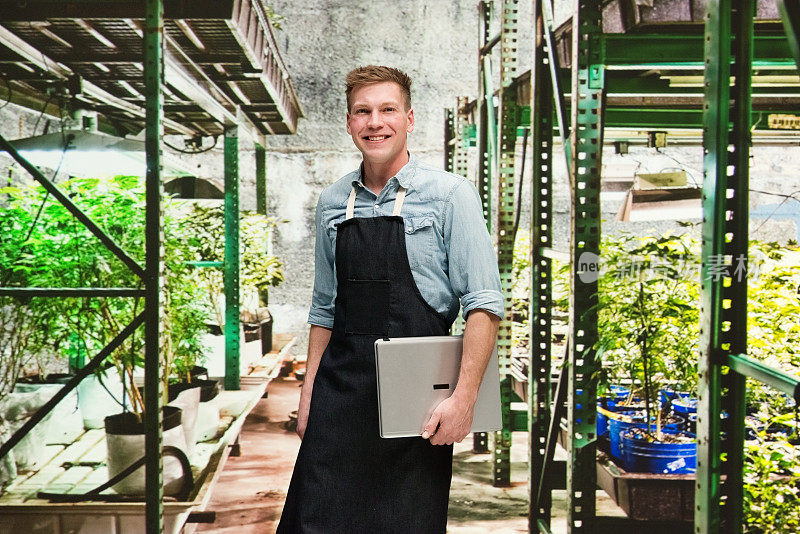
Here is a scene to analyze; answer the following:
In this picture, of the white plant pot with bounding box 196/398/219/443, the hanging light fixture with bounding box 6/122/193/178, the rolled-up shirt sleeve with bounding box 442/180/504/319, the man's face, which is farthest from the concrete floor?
the man's face

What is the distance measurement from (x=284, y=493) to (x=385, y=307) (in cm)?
382

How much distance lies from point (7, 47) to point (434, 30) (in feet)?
25.1

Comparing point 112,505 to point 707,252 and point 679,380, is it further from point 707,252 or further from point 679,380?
point 707,252

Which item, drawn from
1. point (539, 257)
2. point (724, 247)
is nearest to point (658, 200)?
point (539, 257)

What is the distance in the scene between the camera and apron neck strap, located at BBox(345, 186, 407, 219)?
1.99 m

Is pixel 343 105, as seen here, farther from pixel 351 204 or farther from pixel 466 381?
pixel 466 381

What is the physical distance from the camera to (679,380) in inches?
151

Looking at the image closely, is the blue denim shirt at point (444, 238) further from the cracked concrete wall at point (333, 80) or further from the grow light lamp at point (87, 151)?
the cracked concrete wall at point (333, 80)

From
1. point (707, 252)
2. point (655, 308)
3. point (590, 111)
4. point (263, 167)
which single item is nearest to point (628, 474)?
point (655, 308)

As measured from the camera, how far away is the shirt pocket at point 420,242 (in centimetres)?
197

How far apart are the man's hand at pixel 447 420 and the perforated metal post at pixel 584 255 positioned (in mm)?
1395

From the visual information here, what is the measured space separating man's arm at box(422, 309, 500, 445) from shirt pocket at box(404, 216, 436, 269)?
21 cm

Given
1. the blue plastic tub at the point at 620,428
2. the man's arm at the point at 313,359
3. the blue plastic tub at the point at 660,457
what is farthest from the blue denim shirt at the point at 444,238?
the blue plastic tub at the point at 620,428

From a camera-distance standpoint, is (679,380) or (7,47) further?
(7,47)
